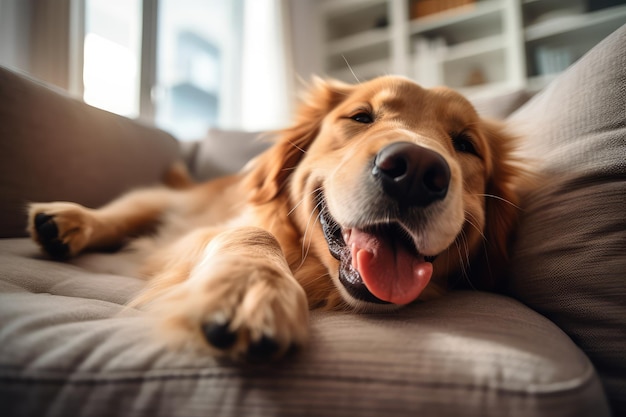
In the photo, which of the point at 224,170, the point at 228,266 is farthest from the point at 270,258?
the point at 224,170

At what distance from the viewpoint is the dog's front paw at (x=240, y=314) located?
0.56 m

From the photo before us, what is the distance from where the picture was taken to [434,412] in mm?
512

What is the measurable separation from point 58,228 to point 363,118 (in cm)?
114

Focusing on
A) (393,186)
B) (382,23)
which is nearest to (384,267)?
(393,186)

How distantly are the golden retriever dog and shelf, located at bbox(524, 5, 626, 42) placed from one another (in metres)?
3.30

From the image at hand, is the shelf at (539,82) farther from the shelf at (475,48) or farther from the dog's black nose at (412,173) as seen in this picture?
the dog's black nose at (412,173)

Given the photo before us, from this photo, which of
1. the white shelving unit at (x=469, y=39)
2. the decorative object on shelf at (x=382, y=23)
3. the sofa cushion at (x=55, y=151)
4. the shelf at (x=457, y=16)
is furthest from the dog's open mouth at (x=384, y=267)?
the decorative object on shelf at (x=382, y=23)

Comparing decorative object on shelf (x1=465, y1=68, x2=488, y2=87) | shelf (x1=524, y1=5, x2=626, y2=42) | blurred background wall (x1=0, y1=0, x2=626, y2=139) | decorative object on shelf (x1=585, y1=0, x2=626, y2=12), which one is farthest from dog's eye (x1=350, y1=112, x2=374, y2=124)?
decorative object on shelf (x1=585, y1=0, x2=626, y2=12)

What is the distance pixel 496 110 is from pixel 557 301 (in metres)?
1.28

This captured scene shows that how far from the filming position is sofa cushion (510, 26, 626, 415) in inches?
32.6

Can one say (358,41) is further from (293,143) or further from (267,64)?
(293,143)

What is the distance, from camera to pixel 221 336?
1.82 ft

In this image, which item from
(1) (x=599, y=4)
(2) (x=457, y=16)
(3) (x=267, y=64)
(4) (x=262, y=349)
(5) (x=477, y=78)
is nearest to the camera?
(4) (x=262, y=349)

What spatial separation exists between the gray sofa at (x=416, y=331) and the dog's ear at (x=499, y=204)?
5 centimetres
